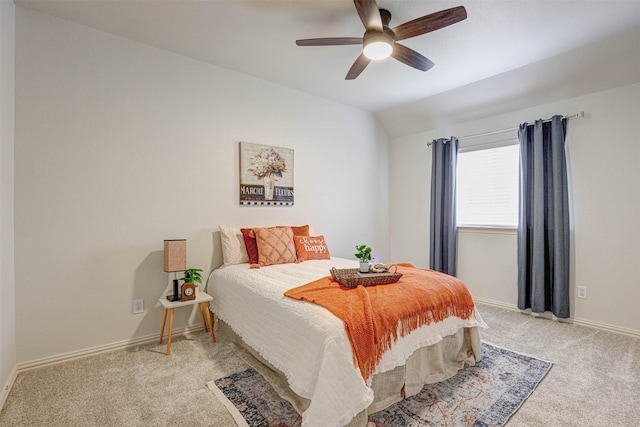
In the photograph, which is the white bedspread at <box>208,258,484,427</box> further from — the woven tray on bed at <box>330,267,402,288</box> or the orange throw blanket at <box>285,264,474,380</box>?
the woven tray on bed at <box>330,267,402,288</box>

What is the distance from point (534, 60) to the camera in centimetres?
310

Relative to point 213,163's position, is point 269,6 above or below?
above

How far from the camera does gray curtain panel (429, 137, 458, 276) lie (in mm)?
4246

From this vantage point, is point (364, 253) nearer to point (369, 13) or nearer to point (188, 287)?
point (188, 287)

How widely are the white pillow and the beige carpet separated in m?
0.75

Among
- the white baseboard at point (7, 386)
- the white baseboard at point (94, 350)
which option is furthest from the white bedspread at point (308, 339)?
the white baseboard at point (7, 386)

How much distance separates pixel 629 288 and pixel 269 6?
162 inches

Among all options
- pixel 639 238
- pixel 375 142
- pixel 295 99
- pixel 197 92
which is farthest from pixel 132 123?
pixel 639 238

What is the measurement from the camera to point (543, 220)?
337 centimetres

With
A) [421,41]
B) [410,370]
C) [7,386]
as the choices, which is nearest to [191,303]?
[7,386]

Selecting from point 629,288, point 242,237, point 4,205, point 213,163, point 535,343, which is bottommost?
point 535,343

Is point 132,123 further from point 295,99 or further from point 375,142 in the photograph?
point 375,142

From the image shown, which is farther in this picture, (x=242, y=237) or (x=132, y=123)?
Result: (x=242, y=237)

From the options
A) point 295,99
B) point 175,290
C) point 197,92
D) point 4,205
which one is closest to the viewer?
point 4,205
